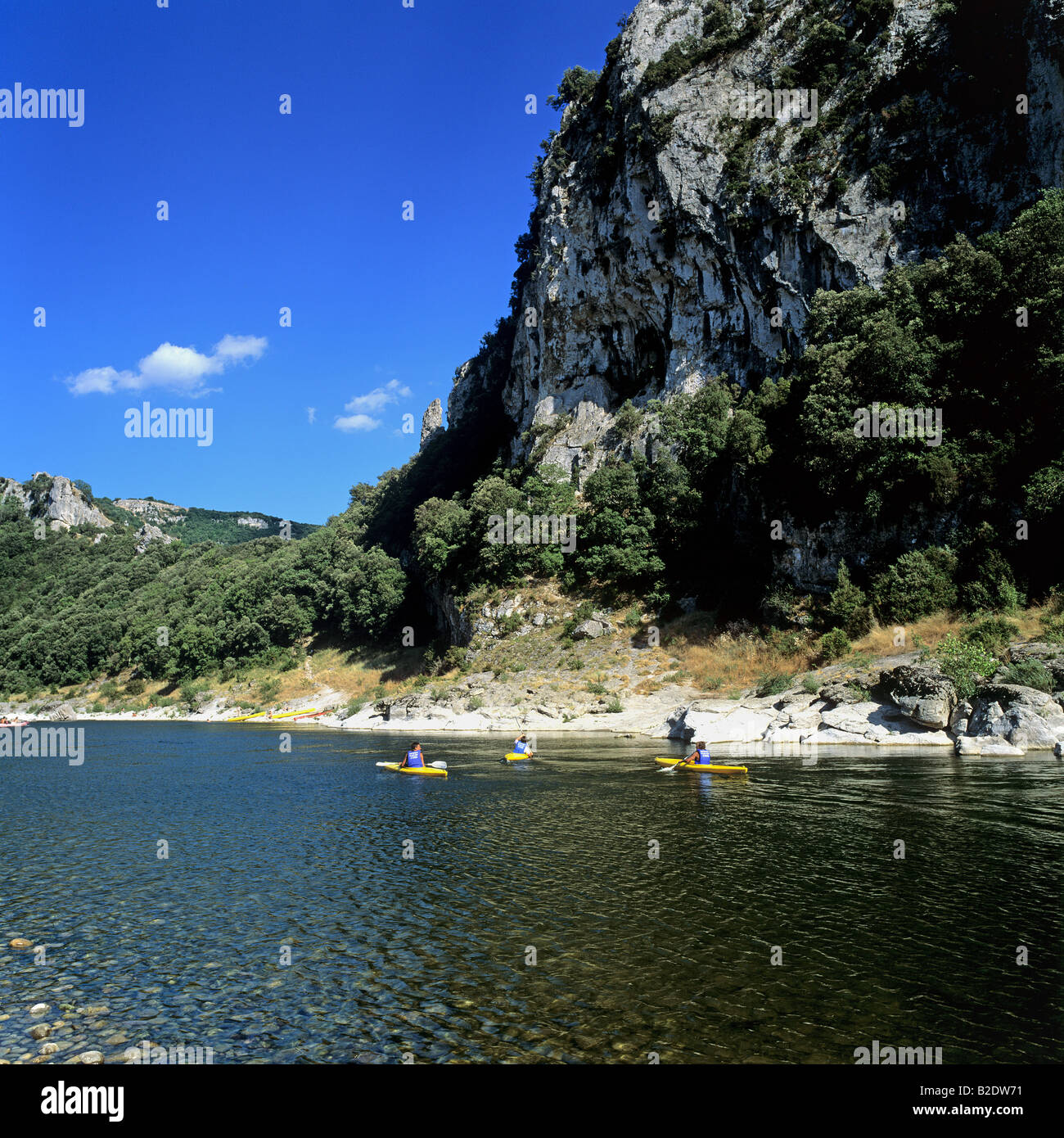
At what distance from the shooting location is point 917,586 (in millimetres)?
40156

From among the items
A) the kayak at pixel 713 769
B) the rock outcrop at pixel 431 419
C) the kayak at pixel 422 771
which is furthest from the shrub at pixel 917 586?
the rock outcrop at pixel 431 419

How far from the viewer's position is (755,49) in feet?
205

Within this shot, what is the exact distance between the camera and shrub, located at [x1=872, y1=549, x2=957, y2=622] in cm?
3956

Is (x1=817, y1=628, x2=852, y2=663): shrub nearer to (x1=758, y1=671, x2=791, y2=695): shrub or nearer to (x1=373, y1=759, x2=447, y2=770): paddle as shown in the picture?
(x1=758, y1=671, x2=791, y2=695): shrub

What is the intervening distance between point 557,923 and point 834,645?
3287 cm

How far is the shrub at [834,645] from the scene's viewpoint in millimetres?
40875

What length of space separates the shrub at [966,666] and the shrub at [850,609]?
8.11 metres

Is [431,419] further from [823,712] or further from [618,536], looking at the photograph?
[823,712]

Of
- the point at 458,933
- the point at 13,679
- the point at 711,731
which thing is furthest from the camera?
the point at 13,679

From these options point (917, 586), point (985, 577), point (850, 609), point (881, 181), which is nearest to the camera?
point (985, 577)

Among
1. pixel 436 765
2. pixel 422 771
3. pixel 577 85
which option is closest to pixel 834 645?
pixel 436 765
